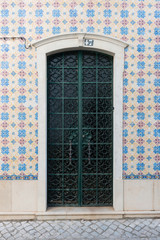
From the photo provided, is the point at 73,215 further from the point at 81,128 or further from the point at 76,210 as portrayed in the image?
the point at 81,128

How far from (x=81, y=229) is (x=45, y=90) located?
2.77 m

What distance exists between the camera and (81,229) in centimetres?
331

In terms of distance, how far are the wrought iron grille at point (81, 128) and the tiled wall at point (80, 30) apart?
1.22 feet

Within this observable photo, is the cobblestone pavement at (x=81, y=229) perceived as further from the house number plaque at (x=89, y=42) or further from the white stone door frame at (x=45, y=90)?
the house number plaque at (x=89, y=42)

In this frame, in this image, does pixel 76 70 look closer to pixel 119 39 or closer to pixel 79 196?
pixel 119 39

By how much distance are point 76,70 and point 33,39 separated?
3.52ft

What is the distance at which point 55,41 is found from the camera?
3.64m

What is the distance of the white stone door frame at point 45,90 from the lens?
3.64 m

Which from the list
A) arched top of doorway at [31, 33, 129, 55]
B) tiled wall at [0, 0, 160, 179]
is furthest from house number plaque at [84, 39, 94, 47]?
tiled wall at [0, 0, 160, 179]

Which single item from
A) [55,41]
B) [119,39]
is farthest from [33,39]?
[119,39]

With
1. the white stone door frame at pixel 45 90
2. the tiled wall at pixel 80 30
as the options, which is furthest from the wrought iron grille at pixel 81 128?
the tiled wall at pixel 80 30

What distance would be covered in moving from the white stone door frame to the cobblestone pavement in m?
0.33

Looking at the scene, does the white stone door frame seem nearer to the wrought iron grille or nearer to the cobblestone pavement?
the wrought iron grille

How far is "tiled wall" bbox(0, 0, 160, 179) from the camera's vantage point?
3656 millimetres
